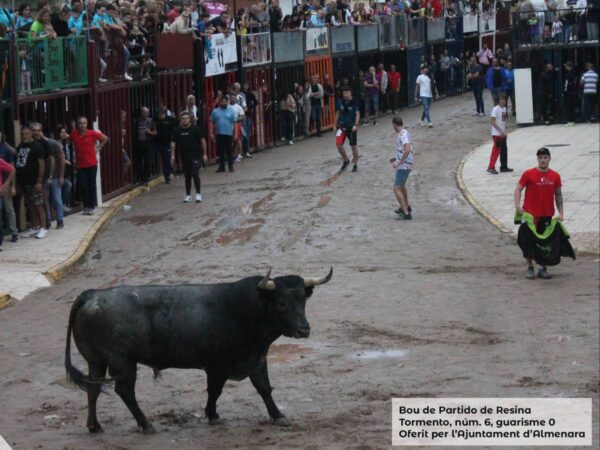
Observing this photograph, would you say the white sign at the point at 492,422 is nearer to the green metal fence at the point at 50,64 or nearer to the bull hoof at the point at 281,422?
the bull hoof at the point at 281,422

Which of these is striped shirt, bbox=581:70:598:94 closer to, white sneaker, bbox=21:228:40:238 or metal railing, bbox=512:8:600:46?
metal railing, bbox=512:8:600:46

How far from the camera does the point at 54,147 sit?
73.8 feet

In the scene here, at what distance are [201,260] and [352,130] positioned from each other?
974cm

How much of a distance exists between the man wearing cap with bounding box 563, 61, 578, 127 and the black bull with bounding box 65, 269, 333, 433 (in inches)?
1189

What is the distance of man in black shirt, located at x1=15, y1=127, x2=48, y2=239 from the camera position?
2198 cm

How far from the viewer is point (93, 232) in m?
23.2

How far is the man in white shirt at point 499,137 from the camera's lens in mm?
28953

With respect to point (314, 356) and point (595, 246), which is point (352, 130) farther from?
point (314, 356)

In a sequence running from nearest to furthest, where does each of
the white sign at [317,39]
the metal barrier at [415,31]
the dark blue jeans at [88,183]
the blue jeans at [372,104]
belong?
the dark blue jeans at [88,183], the white sign at [317,39], the blue jeans at [372,104], the metal barrier at [415,31]

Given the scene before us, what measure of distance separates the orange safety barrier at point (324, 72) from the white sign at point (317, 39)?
0.90ft

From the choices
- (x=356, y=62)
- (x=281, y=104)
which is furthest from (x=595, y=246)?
(x=356, y=62)

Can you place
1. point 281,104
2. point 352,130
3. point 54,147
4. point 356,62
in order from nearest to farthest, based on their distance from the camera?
point 54,147 → point 352,130 → point 281,104 → point 356,62

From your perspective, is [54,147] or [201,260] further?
[54,147]

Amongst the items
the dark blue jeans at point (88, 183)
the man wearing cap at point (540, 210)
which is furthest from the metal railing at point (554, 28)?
the man wearing cap at point (540, 210)
